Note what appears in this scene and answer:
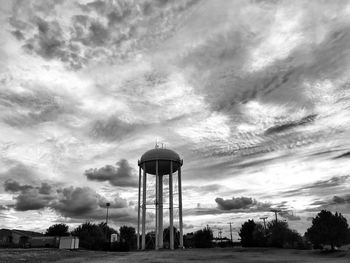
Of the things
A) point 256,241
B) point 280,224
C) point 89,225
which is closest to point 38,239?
point 89,225

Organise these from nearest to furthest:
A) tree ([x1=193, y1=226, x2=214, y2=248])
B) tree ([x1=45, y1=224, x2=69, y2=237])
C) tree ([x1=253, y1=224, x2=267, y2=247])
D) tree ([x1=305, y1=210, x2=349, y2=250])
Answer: tree ([x1=305, y1=210, x2=349, y2=250])
tree ([x1=253, y1=224, x2=267, y2=247])
tree ([x1=193, y1=226, x2=214, y2=248])
tree ([x1=45, y1=224, x2=69, y2=237])

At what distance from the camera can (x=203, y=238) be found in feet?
279

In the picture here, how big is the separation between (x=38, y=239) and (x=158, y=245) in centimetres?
3125

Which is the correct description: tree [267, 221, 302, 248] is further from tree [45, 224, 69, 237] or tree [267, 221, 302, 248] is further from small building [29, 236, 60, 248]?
tree [45, 224, 69, 237]

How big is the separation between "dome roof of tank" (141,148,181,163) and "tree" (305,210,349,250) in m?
25.8

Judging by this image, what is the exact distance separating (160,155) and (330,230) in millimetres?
29956

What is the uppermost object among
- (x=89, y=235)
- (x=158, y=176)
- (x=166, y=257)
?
(x=158, y=176)

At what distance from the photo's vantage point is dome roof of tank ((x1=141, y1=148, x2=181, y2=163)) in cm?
5909

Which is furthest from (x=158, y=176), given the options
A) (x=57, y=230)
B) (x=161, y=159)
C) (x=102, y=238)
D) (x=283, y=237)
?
(x=57, y=230)

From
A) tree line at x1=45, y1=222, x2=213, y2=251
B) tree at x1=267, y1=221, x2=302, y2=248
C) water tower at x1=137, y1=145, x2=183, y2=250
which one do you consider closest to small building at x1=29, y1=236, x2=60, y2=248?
tree line at x1=45, y1=222, x2=213, y2=251

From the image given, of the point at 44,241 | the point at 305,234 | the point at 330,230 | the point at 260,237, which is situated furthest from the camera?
the point at 260,237

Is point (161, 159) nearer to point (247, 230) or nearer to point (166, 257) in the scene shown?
point (166, 257)

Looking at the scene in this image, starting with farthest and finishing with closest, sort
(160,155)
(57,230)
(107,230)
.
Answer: (107,230) → (57,230) → (160,155)

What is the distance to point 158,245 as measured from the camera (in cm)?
5775
